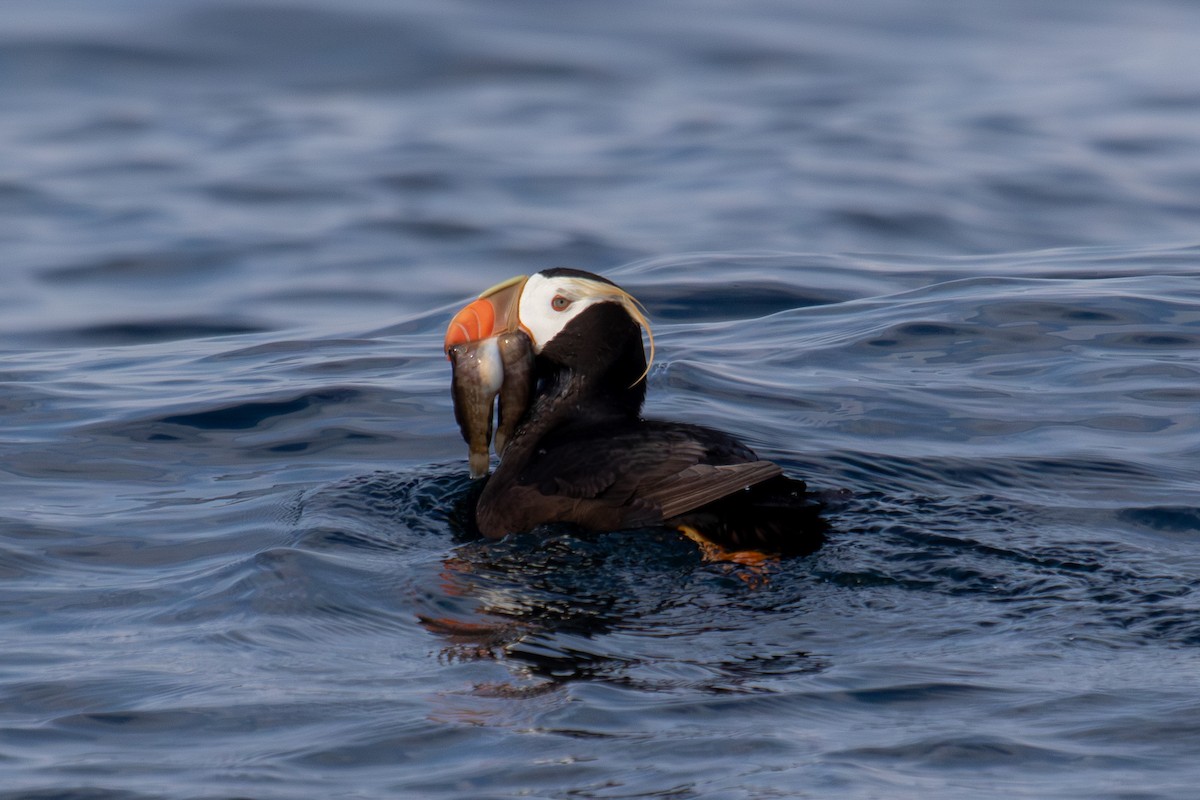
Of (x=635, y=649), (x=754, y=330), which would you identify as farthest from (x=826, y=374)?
(x=635, y=649)

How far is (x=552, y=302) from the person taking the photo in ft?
19.9

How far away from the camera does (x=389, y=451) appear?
7125 millimetres

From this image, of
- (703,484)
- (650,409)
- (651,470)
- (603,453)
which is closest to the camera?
(703,484)

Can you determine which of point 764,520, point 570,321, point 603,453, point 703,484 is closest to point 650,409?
point 570,321

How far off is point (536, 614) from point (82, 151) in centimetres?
1162

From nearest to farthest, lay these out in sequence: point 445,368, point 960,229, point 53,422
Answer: point 53,422 < point 445,368 < point 960,229

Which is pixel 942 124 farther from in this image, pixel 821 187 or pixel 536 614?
pixel 536 614

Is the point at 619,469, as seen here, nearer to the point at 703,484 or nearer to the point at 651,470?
the point at 651,470

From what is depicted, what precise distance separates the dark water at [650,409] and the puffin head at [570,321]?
69cm

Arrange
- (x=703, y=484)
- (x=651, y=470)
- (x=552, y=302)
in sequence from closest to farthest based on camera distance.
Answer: (x=703, y=484), (x=651, y=470), (x=552, y=302)

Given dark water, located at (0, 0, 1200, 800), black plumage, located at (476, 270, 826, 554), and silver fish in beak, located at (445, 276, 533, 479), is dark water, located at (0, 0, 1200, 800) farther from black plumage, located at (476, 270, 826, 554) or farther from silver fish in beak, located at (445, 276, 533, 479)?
silver fish in beak, located at (445, 276, 533, 479)

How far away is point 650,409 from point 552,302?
1.58m

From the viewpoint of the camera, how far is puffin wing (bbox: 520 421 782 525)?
16.9 ft

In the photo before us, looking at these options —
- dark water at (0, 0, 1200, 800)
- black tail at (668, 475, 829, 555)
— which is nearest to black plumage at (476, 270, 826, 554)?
black tail at (668, 475, 829, 555)
